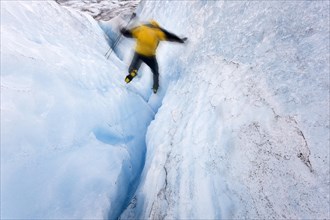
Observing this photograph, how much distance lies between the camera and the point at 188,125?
3012mm

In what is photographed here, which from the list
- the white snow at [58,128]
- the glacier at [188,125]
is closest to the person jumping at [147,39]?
the glacier at [188,125]

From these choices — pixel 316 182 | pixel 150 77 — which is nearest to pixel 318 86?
pixel 316 182

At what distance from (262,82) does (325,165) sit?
83cm

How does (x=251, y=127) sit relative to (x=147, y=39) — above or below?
above

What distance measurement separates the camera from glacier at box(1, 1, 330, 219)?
1.83m

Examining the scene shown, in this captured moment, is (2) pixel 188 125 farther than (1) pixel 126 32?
No

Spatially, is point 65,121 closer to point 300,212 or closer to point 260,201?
point 260,201

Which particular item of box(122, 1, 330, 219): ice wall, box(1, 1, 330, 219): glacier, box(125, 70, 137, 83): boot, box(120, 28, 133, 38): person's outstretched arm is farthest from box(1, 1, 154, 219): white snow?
box(120, 28, 133, 38): person's outstretched arm

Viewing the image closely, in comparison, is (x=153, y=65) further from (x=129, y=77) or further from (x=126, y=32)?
(x=126, y=32)

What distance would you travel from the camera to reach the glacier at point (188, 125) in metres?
1.83

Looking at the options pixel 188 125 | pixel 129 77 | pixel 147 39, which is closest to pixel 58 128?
pixel 188 125

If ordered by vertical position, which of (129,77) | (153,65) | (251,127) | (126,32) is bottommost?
(129,77)

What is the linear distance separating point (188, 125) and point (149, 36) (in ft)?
5.10

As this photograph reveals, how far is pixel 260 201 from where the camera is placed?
6.06ft
